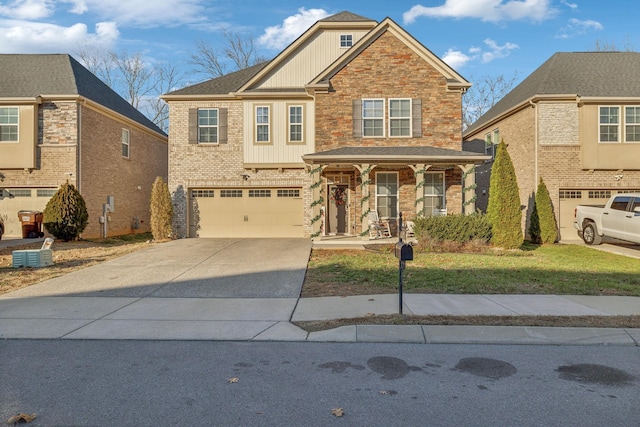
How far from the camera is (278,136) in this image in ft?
58.2

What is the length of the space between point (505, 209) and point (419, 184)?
3.17 m

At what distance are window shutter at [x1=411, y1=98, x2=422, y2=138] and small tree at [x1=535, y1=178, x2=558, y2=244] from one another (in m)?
5.43

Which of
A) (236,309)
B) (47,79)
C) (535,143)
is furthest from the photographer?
(47,79)

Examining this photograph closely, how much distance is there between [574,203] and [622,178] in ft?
6.72

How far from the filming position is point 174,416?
350 cm

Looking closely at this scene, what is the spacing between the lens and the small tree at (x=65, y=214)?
52.6ft

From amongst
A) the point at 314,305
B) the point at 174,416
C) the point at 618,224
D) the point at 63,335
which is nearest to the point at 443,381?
the point at 174,416

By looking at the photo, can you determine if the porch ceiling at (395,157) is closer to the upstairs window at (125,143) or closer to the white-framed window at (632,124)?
the white-framed window at (632,124)

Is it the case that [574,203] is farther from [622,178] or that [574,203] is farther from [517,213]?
[517,213]

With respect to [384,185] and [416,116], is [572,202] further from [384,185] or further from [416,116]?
[384,185]

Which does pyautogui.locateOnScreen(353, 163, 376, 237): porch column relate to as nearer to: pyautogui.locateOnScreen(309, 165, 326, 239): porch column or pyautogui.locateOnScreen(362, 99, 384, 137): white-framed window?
pyautogui.locateOnScreen(309, 165, 326, 239): porch column

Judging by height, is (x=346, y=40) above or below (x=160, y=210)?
above

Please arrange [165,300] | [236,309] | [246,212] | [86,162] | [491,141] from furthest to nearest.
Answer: [491,141] < [246,212] < [86,162] < [165,300] < [236,309]

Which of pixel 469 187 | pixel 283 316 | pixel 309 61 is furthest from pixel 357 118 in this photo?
pixel 283 316
